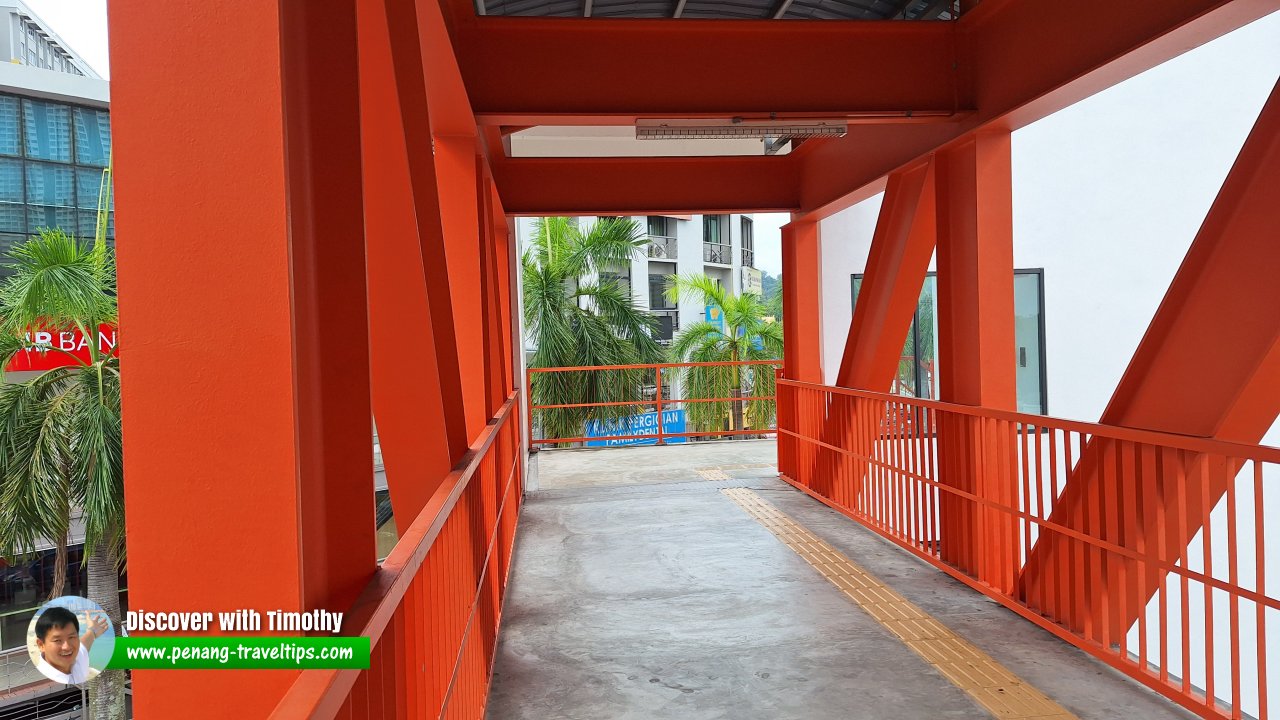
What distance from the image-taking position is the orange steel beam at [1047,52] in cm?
378

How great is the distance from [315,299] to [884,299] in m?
6.53

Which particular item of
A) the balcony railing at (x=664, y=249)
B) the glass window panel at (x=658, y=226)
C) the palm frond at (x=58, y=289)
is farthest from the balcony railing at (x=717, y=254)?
the palm frond at (x=58, y=289)

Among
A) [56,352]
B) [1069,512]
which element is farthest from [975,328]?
[56,352]

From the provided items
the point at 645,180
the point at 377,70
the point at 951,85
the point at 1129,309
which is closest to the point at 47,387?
the point at 645,180

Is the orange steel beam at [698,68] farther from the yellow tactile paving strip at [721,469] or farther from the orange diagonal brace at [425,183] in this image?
the yellow tactile paving strip at [721,469]

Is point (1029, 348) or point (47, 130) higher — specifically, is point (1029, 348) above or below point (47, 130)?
below

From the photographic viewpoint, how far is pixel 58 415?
9.45 metres

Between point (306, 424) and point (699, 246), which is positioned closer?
point (306, 424)

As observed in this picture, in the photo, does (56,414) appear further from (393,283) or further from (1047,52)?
(1047,52)

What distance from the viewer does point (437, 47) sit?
4.09 meters

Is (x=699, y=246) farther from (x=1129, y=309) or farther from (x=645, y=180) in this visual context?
(x=645, y=180)

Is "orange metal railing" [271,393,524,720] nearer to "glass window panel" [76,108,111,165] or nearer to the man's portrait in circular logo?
the man's portrait in circular logo

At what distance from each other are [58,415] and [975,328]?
32.4 feet

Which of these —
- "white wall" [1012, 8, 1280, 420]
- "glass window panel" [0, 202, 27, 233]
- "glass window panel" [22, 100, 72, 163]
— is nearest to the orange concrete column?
"glass window panel" [22, 100, 72, 163]
